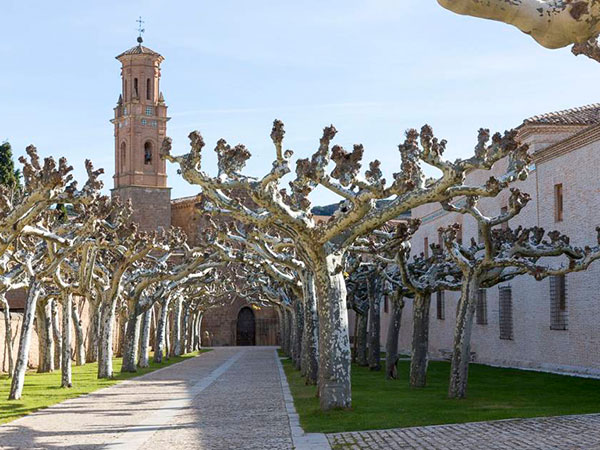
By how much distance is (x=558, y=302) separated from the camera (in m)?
31.8

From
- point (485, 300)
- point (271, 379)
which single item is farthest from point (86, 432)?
point (485, 300)

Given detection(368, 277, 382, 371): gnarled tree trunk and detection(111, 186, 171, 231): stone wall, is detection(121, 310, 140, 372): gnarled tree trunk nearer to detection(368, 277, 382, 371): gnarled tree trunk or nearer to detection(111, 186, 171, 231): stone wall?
detection(368, 277, 382, 371): gnarled tree trunk

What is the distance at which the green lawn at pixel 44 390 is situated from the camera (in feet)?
63.6

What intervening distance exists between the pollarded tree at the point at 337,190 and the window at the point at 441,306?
3121 centimetres

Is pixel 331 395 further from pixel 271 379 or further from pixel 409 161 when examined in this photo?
pixel 271 379

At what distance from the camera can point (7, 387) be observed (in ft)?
85.5

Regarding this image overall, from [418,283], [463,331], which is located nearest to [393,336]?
[418,283]

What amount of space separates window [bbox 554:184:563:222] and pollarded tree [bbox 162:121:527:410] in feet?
48.4

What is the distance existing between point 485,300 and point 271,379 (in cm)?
1372

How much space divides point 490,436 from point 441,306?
118 feet

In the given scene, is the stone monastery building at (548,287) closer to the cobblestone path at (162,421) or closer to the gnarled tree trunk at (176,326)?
the cobblestone path at (162,421)

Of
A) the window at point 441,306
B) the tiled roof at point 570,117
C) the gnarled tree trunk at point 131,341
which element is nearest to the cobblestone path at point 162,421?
the gnarled tree trunk at point 131,341

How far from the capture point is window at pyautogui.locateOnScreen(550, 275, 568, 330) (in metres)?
31.4

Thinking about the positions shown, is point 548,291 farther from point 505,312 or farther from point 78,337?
point 78,337
